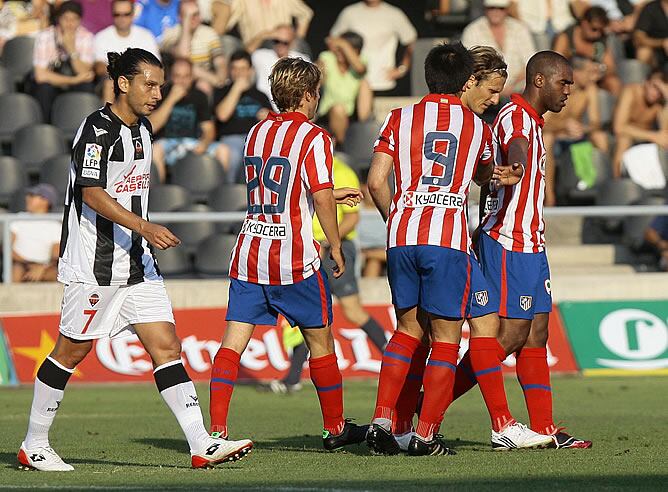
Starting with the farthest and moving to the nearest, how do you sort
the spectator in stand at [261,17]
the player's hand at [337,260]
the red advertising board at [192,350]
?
the spectator in stand at [261,17]
the red advertising board at [192,350]
the player's hand at [337,260]

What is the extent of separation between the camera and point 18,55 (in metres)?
17.9

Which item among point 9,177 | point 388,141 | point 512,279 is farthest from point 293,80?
point 9,177

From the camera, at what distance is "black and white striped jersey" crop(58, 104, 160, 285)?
7.43 m

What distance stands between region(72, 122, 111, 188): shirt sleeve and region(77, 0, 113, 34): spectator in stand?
35.6ft

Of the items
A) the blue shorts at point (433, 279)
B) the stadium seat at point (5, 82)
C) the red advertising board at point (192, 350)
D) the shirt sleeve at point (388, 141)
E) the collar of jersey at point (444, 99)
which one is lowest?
the red advertising board at point (192, 350)

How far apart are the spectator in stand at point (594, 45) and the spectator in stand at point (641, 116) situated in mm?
750

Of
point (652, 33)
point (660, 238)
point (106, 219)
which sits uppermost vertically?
point (652, 33)

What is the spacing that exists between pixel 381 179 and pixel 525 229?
3.25 feet

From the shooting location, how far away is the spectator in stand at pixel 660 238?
15.5 meters

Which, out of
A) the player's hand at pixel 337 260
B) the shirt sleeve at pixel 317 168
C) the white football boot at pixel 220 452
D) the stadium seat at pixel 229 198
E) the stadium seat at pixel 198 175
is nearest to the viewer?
the white football boot at pixel 220 452

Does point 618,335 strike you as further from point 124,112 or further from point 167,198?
point 124,112

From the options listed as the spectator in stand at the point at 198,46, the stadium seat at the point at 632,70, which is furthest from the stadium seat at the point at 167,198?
the stadium seat at the point at 632,70

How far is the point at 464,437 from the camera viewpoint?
9.30m

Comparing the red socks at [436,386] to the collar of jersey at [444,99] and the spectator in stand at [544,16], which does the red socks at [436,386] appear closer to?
the collar of jersey at [444,99]
